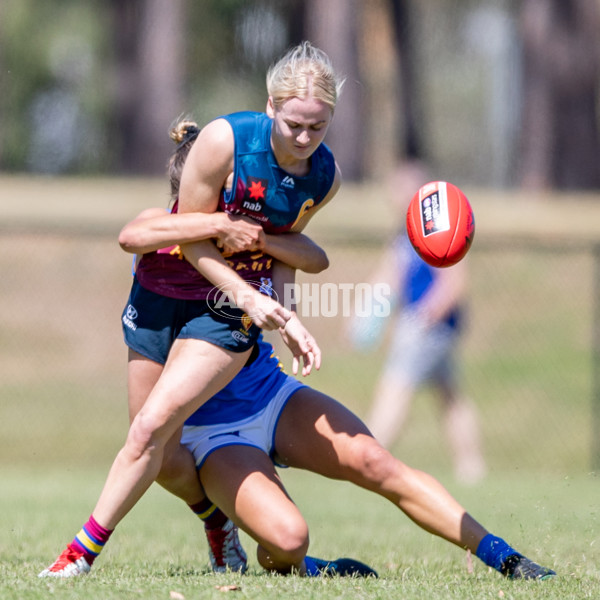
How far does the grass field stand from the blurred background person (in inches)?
27.1

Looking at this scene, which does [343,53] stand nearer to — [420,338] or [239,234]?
[420,338]

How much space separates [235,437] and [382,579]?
899 millimetres

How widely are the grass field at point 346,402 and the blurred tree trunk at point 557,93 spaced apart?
2.53 metres

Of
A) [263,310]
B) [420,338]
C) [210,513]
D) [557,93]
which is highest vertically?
[557,93]

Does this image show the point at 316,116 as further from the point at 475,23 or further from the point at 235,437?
the point at 475,23

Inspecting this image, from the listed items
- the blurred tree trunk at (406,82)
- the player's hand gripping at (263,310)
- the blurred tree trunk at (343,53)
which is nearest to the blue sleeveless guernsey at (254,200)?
the player's hand gripping at (263,310)

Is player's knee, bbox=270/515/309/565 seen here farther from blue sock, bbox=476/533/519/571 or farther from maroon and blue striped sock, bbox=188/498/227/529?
blue sock, bbox=476/533/519/571

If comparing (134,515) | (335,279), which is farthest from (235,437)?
(335,279)

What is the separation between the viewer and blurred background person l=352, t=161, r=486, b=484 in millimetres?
10062

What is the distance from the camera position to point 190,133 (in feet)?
16.2

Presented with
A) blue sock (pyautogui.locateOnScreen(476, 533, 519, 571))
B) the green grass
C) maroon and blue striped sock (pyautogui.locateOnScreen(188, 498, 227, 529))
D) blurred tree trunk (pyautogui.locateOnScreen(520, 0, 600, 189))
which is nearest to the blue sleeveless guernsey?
maroon and blue striped sock (pyautogui.locateOnScreen(188, 498, 227, 529))

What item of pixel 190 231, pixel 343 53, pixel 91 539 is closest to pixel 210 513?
pixel 91 539

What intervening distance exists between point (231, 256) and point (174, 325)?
40cm

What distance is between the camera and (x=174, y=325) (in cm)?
465
